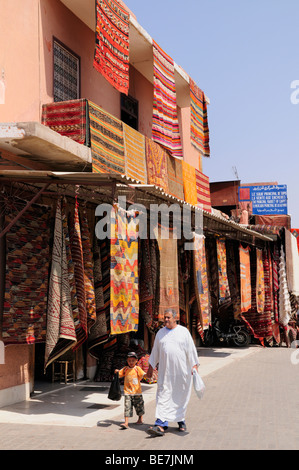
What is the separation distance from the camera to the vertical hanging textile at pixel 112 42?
30.8ft

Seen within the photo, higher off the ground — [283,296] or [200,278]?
[200,278]

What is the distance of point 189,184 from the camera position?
14836mm

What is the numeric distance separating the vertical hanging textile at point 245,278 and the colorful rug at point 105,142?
5717mm

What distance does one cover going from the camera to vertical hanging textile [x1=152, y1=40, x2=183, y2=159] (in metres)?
12.5

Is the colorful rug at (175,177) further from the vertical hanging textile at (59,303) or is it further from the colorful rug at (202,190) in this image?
the vertical hanging textile at (59,303)

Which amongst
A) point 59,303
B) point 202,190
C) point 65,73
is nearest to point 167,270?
point 59,303

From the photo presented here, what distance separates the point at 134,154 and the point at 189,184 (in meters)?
3.91

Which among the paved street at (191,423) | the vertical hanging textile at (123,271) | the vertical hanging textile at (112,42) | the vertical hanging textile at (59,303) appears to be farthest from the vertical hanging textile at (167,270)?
the vertical hanging textile at (112,42)

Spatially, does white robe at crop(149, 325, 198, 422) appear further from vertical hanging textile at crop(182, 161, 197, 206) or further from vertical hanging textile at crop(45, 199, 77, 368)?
vertical hanging textile at crop(182, 161, 197, 206)

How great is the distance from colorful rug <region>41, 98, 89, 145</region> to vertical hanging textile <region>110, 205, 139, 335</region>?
5.85ft

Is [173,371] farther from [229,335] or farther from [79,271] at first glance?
[229,335]

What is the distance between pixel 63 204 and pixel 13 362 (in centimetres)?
248

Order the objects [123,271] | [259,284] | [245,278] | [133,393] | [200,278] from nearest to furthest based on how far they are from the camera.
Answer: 1. [133,393]
2. [123,271]
3. [200,278]
4. [245,278]
5. [259,284]
